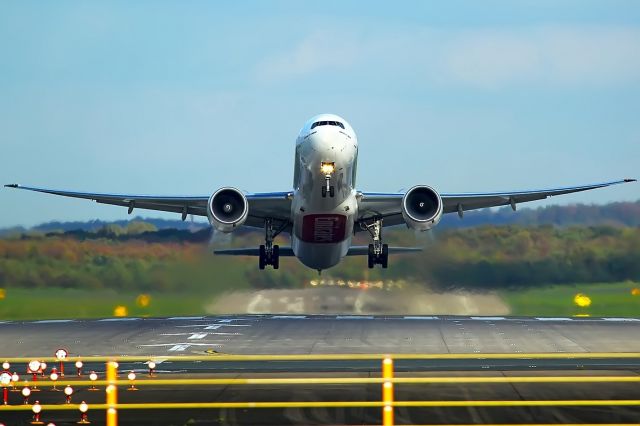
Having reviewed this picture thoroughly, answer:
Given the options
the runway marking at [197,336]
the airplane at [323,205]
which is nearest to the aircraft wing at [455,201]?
the airplane at [323,205]

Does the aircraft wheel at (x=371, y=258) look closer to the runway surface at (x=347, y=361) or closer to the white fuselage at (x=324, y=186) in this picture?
the runway surface at (x=347, y=361)

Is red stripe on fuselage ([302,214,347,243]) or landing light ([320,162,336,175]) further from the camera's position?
red stripe on fuselage ([302,214,347,243])

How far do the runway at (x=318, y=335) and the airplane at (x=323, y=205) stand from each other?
2915 mm

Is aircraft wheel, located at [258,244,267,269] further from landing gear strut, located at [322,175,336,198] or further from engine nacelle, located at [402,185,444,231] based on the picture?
landing gear strut, located at [322,175,336,198]

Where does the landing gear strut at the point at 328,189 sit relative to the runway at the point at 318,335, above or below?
above

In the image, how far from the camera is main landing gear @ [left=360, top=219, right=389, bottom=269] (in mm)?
39906

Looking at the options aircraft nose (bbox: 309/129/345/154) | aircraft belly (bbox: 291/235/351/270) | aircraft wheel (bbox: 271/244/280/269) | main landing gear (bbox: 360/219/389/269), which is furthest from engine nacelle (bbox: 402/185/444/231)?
aircraft wheel (bbox: 271/244/280/269)

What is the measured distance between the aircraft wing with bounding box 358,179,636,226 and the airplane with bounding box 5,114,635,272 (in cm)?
3

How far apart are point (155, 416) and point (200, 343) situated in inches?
652

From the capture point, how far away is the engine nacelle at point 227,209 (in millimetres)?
35406

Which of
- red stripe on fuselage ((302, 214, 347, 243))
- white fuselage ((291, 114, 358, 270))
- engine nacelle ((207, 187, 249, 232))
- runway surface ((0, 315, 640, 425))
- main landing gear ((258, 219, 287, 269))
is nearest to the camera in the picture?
runway surface ((0, 315, 640, 425))

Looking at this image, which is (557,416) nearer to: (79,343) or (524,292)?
(79,343)

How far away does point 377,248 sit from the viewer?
40562mm

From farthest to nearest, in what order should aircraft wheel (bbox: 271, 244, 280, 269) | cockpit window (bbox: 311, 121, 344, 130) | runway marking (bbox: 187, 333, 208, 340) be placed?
aircraft wheel (bbox: 271, 244, 280, 269) < runway marking (bbox: 187, 333, 208, 340) < cockpit window (bbox: 311, 121, 344, 130)
